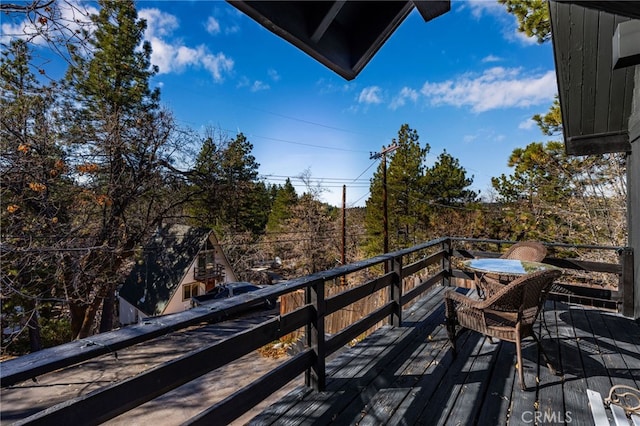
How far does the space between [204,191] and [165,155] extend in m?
1.60

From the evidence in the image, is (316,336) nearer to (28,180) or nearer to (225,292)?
(28,180)

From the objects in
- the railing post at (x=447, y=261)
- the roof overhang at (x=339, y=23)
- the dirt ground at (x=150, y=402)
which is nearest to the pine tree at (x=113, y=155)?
the dirt ground at (x=150, y=402)

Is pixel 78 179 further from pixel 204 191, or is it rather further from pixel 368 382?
pixel 368 382

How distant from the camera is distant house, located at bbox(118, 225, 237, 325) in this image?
48.1 feet

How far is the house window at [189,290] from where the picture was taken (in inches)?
613

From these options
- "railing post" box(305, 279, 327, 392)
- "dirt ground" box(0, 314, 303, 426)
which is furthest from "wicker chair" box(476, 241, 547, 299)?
"dirt ground" box(0, 314, 303, 426)

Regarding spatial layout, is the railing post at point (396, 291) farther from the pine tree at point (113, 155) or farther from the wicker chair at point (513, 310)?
the pine tree at point (113, 155)

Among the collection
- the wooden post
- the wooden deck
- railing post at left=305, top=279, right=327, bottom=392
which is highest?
the wooden post

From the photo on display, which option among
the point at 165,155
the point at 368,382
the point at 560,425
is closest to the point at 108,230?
the point at 165,155

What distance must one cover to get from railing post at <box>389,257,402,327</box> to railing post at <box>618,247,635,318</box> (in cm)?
282

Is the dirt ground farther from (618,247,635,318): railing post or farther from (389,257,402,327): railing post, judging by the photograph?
(618,247,635,318): railing post

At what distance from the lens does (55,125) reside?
22.7 ft

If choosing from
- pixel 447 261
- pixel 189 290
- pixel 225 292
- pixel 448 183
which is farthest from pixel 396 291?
pixel 448 183

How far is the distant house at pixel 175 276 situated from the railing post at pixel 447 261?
38.7 ft
